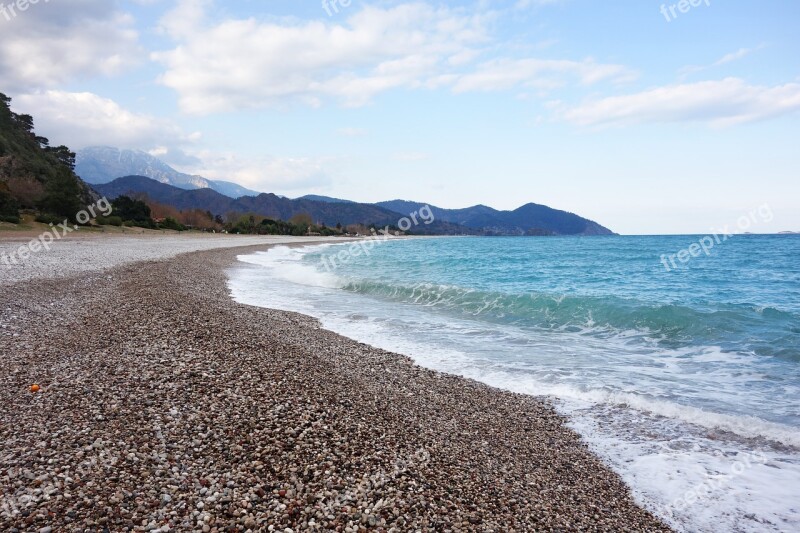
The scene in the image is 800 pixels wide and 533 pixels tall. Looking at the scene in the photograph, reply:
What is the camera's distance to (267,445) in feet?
15.0

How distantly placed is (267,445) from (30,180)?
6176 cm

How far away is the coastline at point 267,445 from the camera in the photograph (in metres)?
3.63

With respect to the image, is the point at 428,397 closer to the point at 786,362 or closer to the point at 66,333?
the point at 66,333

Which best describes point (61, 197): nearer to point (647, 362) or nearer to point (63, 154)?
point (63, 154)

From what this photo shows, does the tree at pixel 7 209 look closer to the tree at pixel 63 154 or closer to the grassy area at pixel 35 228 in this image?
the grassy area at pixel 35 228

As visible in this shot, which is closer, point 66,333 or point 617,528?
point 617,528

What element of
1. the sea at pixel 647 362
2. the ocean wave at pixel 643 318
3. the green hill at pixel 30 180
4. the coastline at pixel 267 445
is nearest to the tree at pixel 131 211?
the green hill at pixel 30 180

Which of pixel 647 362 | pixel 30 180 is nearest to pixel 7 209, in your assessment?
pixel 30 180

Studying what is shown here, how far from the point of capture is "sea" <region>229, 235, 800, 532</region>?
5148 millimetres

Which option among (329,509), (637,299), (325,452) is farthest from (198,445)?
(637,299)

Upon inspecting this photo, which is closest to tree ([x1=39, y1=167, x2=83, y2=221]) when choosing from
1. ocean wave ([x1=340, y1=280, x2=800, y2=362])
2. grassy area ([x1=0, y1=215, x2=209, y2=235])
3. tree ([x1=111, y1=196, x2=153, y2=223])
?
grassy area ([x1=0, y1=215, x2=209, y2=235])

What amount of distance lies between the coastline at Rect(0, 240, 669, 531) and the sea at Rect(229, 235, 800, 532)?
722mm

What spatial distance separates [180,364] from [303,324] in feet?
17.4

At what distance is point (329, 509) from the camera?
371 cm
